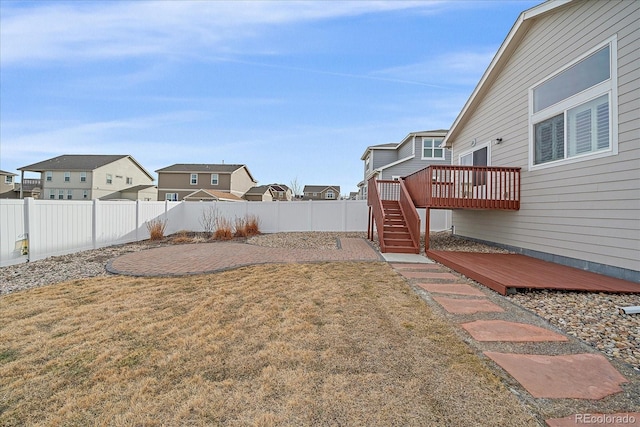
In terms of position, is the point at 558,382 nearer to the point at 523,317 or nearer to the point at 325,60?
the point at 523,317

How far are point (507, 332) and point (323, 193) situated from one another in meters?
51.5

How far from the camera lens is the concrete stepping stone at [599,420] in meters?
1.68

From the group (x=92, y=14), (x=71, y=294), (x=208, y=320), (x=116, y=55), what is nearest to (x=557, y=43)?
(x=208, y=320)

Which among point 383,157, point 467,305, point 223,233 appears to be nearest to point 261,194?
point 383,157

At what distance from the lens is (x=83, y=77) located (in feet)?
37.8

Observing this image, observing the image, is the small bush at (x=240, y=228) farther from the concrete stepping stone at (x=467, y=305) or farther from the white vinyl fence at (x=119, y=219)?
the concrete stepping stone at (x=467, y=305)

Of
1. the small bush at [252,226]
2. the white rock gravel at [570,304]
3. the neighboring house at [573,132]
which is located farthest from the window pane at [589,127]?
the small bush at [252,226]

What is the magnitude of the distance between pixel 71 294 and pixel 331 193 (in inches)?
1974

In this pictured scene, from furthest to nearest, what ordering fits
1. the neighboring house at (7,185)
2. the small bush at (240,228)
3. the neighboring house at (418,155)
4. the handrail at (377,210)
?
the neighboring house at (7,185), the neighboring house at (418,155), the small bush at (240,228), the handrail at (377,210)

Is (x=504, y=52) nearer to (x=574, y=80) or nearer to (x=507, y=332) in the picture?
(x=574, y=80)

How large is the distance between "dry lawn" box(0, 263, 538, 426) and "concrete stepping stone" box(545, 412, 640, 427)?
0.57ft

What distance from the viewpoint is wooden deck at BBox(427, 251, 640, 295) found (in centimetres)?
413

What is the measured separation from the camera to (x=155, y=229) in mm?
11445

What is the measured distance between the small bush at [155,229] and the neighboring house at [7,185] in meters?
41.4
